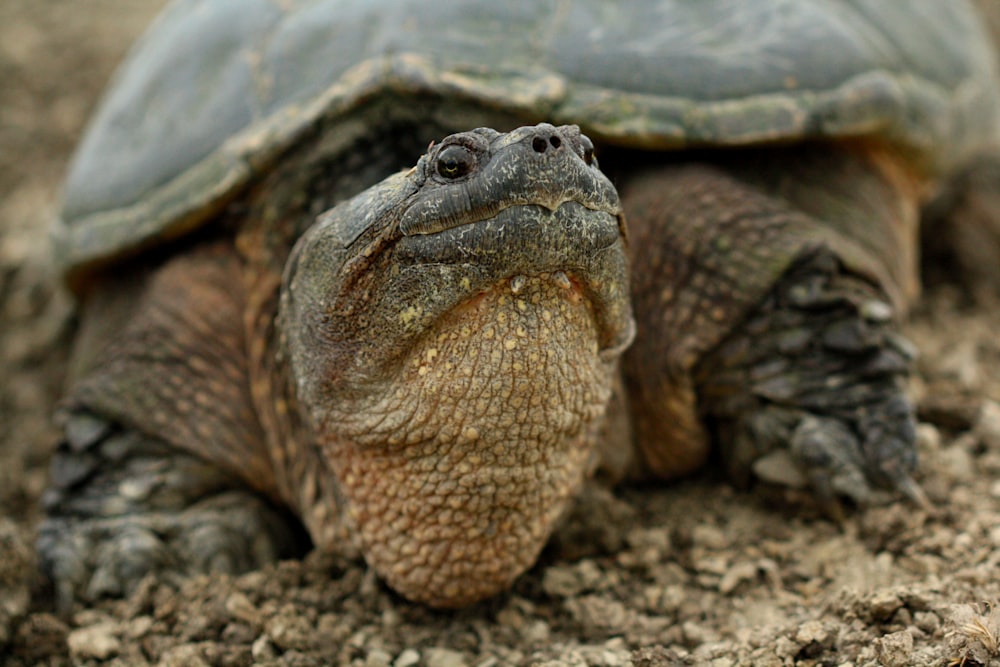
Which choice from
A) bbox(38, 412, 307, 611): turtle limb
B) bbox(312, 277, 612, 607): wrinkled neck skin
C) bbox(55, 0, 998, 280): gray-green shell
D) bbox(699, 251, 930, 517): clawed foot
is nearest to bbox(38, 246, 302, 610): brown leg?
bbox(38, 412, 307, 611): turtle limb

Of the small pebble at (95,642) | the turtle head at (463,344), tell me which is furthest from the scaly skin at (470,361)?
the small pebble at (95,642)

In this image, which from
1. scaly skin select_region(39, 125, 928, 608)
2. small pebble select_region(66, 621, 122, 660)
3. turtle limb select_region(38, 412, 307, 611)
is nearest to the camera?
scaly skin select_region(39, 125, 928, 608)

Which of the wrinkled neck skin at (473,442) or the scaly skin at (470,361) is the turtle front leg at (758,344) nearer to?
the scaly skin at (470,361)

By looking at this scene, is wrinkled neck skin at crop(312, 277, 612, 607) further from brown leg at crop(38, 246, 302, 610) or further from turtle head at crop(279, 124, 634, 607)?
brown leg at crop(38, 246, 302, 610)

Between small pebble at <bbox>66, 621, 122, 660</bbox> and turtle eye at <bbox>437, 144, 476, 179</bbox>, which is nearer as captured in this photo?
turtle eye at <bbox>437, 144, 476, 179</bbox>

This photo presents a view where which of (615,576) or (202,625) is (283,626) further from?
(615,576)

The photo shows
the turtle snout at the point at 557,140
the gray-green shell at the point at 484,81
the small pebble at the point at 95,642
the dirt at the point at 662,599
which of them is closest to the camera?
the turtle snout at the point at 557,140

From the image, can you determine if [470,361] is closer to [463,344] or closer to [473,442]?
[463,344]
